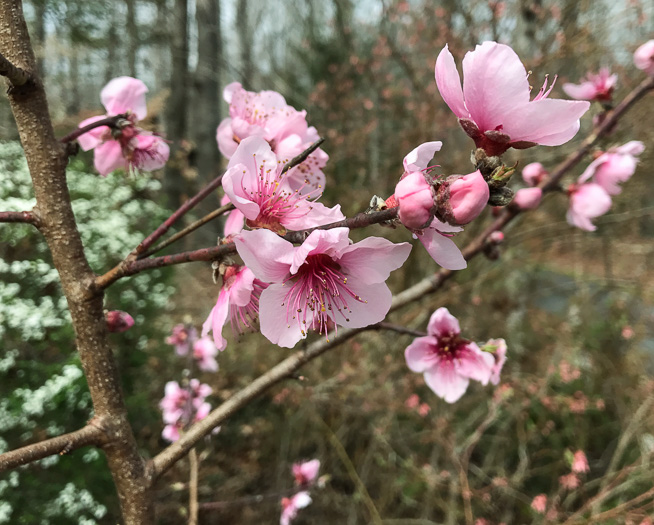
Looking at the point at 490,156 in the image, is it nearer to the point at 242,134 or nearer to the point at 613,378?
the point at 242,134

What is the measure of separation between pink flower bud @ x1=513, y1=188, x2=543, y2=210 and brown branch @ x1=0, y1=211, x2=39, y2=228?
1.11 metres

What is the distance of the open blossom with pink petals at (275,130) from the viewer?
0.79 m

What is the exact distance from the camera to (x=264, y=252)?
536mm

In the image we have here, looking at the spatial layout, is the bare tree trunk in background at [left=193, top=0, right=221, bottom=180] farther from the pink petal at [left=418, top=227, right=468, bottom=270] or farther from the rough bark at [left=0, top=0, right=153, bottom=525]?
the pink petal at [left=418, top=227, right=468, bottom=270]

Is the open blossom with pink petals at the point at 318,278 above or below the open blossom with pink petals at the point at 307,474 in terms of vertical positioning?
above

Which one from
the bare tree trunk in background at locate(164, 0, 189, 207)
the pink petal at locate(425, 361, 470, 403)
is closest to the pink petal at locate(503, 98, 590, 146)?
the pink petal at locate(425, 361, 470, 403)

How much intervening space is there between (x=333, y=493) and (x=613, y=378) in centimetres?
249

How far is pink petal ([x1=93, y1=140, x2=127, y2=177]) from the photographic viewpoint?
0.94m

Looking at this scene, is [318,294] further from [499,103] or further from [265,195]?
[499,103]

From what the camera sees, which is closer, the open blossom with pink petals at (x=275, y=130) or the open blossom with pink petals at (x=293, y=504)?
the open blossom with pink petals at (x=275, y=130)

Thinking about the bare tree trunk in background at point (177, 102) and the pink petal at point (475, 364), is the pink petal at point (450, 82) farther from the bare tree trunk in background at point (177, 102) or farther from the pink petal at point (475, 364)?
the bare tree trunk in background at point (177, 102)

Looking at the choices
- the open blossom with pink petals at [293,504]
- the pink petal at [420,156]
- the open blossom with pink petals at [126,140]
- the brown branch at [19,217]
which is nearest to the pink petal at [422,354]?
the pink petal at [420,156]

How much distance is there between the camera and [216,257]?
0.61m

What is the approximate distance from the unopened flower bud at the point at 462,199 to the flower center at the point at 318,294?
21cm
